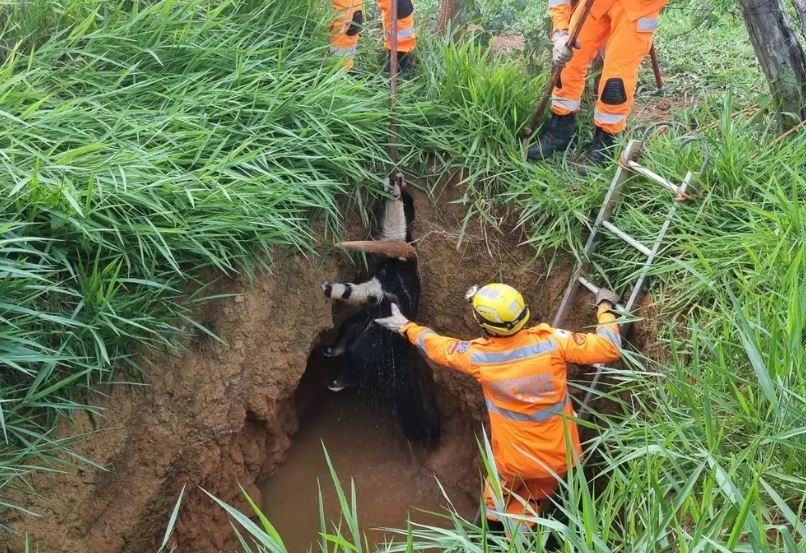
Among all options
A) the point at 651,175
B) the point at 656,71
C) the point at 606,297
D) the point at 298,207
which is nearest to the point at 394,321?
the point at 298,207

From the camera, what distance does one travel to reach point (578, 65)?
136 inches

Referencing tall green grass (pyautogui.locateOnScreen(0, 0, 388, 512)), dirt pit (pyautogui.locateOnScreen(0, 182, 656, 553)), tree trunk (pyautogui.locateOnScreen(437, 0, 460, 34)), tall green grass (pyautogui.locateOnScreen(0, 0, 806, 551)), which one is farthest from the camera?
tree trunk (pyautogui.locateOnScreen(437, 0, 460, 34))

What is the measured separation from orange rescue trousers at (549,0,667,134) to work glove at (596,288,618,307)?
0.91 m

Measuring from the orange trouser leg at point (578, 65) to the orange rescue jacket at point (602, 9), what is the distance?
0.04 metres

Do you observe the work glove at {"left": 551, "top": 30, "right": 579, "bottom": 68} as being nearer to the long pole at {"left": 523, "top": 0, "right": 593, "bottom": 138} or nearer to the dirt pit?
the long pole at {"left": 523, "top": 0, "right": 593, "bottom": 138}

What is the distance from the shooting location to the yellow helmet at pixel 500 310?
284 cm

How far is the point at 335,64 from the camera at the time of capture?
358 centimetres

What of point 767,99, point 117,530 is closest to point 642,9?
point 767,99

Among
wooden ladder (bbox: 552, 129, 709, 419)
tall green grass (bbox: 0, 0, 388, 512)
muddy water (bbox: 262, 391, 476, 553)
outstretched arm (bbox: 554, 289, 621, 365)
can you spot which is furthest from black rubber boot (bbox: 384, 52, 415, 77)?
muddy water (bbox: 262, 391, 476, 553)

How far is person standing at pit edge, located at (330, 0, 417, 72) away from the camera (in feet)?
12.4

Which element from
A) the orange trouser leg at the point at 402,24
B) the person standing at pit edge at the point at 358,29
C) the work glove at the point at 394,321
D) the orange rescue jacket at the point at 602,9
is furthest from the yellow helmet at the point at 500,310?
the orange trouser leg at the point at 402,24

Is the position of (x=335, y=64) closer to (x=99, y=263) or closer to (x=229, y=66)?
(x=229, y=66)

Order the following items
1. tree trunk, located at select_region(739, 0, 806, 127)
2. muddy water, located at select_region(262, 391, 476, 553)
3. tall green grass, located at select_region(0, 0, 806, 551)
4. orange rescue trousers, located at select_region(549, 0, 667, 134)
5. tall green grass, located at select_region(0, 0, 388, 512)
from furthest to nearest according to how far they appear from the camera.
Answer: muddy water, located at select_region(262, 391, 476, 553) < orange rescue trousers, located at select_region(549, 0, 667, 134) < tree trunk, located at select_region(739, 0, 806, 127) < tall green grass, located at select_region(0, 0, 388, 512) < tall green grass, located at select_region(0, 0, 806, 551)

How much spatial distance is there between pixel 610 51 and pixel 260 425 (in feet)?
8.59
